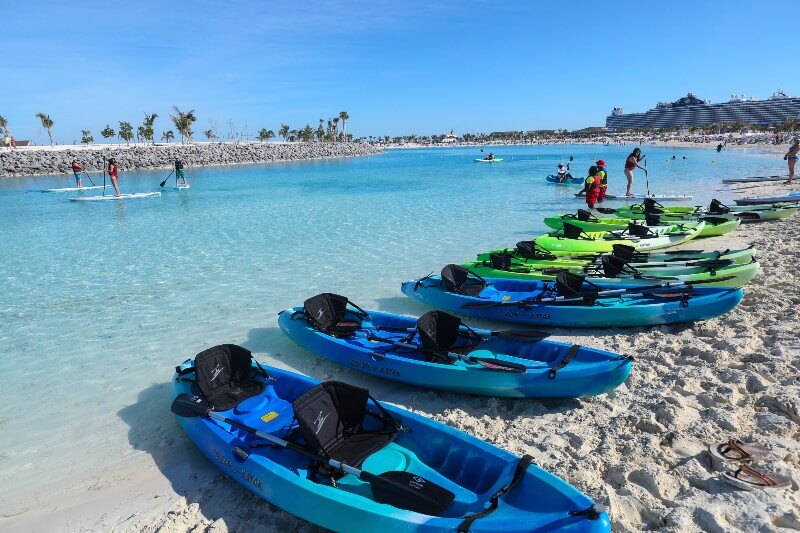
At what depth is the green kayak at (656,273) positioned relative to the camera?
771 cm

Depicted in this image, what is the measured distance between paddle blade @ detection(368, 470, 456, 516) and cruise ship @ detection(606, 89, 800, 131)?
133m

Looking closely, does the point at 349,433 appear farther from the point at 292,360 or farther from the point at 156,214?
the point at 156,214

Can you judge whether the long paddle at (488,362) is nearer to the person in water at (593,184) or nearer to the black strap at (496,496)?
the black strap at (496,496)

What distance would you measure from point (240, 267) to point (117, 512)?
313 inches

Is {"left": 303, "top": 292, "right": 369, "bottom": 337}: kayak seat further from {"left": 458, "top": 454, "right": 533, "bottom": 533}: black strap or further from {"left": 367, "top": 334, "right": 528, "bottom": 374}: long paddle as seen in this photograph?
{"left": 458, "top": 454, "right": 533, "bottom": 533}: black strap

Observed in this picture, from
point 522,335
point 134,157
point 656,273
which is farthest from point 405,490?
point 134,157

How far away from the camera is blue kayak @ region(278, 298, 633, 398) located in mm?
4988

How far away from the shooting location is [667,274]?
8.03 metres

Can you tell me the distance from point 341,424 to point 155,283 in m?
8.15

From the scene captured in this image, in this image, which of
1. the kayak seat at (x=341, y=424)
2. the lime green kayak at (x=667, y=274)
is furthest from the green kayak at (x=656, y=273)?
the kayak seat at (x=341, y=424)

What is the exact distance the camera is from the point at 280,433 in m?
4.51

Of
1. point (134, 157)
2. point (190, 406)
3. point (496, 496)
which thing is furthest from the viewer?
point (134, 157)

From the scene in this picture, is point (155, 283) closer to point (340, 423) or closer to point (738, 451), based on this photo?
point (340, 423)

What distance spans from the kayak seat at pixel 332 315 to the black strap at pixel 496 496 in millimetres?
3641
